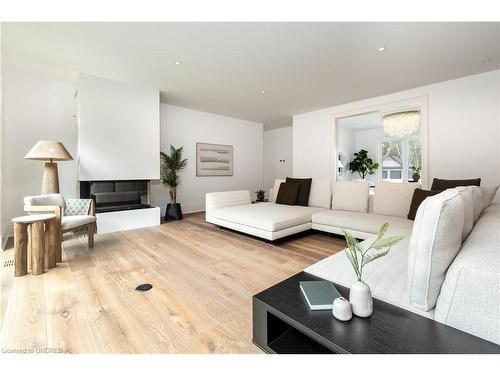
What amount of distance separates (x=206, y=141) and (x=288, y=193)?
2.81 m

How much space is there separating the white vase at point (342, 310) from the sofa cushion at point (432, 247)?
0.97 feet

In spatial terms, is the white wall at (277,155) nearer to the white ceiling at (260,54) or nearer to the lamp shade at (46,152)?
the white ceiling at (260,54)

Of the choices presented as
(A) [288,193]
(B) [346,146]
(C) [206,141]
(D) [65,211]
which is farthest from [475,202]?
(B) [346,146]

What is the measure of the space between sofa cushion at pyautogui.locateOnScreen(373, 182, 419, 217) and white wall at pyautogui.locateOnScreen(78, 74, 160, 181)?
12.6 ft

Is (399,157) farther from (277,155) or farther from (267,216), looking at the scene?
(267,216)

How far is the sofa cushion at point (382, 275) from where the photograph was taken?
1054 millimetres

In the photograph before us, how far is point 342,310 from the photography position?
91 cm

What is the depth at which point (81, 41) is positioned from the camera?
2574 mm

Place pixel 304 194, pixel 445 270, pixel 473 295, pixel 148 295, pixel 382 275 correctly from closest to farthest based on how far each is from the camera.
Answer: pixel 473 295 < pixel 445 270 < pixel 382 275 < pixel 148 295 < pixel 304 194

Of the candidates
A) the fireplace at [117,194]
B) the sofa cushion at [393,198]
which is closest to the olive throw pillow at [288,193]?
the sofa cushion at [393,198]

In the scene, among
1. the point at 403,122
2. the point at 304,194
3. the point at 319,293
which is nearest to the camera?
the point at 319,293
